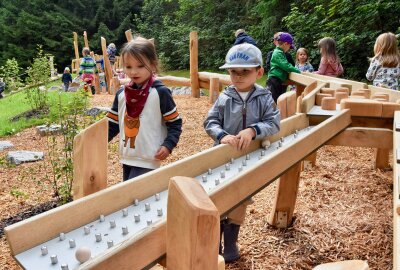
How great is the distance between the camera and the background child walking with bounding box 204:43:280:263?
241 cm

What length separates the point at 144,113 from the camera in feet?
8.10

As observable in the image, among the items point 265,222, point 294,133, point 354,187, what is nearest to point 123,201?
point 294,133

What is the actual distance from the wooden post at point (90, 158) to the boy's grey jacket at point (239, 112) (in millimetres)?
958

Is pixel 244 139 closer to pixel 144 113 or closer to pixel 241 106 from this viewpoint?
pixel 241 106

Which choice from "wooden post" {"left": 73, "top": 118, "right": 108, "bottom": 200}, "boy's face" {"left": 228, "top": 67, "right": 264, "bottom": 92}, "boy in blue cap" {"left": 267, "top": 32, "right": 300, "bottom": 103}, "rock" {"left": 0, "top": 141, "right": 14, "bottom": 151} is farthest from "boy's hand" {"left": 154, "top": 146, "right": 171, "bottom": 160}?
"rock" {"left": 0, "top": 141, "right": 14, "bottom": 151}

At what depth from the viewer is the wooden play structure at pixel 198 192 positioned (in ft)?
2.88

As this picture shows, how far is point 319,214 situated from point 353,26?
909cm

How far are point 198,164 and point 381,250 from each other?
6.05ft

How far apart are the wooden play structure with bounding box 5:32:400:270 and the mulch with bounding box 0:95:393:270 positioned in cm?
26

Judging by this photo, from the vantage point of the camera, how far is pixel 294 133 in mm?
2695

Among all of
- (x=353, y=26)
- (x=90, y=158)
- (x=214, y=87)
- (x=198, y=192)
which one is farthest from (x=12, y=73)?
(x=198, y=192)

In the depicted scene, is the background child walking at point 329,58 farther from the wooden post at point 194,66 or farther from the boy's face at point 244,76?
the boy's face at point 244,76

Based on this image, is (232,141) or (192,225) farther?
(232,141)

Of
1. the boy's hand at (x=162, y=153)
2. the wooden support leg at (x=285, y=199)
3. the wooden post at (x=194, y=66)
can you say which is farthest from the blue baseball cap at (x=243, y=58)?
the wooden post at (x=194, y=66)
